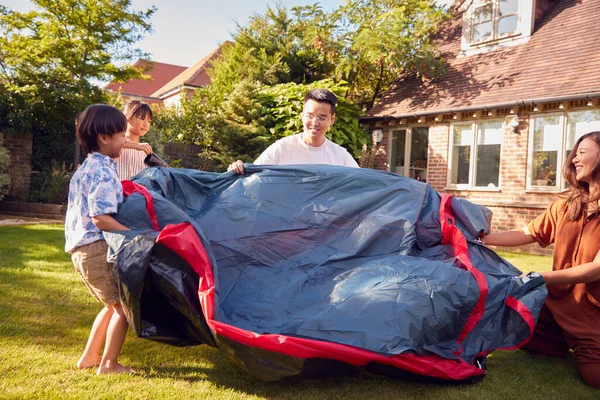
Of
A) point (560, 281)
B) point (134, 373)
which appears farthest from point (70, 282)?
point (560, 281)

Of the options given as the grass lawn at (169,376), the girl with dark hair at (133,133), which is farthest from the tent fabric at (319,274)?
the girl with dark hair at (133,133)

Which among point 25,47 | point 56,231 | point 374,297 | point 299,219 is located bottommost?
point 56,231

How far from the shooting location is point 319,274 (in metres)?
2.66

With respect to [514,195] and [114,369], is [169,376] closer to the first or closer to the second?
[114,369]

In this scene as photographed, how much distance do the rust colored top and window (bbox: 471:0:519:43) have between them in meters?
8.53

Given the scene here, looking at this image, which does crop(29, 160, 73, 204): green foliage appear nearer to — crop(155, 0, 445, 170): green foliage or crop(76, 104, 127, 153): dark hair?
crop(155, 0, 445, 170): green foliage

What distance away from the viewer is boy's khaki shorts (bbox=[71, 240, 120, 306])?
251 cm

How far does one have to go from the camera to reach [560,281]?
270cm

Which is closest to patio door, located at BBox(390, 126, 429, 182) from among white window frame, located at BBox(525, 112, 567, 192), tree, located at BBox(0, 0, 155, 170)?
white window frame, located at BBox(525, 112, 567, 192)

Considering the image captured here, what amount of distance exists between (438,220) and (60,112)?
1051cm

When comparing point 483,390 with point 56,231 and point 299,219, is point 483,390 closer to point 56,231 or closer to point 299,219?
point 299,219

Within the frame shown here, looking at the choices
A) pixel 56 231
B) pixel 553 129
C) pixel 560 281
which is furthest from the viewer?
pixel 553 129

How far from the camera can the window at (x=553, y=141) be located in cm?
870

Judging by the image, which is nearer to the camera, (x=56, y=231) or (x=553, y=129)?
(x=56, y=231)
